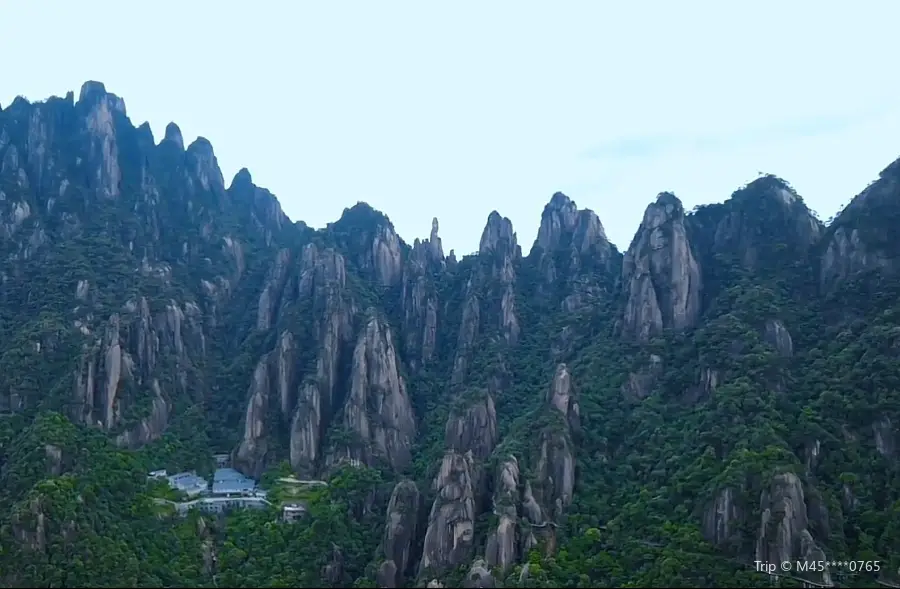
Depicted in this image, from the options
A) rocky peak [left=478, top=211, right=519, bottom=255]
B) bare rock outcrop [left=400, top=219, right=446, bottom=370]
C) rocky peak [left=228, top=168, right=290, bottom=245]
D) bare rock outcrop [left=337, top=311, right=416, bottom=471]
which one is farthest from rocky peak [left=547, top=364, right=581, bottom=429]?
rocky peak [left=228, top=168, right=290, bottom=245]

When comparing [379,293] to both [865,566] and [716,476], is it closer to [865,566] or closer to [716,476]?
[716,476]

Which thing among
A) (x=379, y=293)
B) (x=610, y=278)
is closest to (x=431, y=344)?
(x=379, y=293)

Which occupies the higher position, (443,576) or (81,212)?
(81,212)

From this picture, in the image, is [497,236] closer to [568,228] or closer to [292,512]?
[568,228]

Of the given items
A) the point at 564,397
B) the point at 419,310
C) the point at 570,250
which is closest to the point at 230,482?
the point at 564,397

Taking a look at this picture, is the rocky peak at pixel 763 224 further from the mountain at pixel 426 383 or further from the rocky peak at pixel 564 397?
the rocky peak at pixel 564 397
